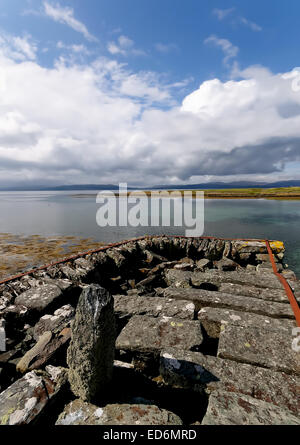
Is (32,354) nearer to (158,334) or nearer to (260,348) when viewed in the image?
(158,334)

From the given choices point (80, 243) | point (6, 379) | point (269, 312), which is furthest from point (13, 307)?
point (80, 243)

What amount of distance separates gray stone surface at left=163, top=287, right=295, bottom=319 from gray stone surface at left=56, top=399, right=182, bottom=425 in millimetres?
3342

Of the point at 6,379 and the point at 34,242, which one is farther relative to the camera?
the point at 34,242

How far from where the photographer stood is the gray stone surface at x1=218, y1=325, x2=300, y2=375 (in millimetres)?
3713

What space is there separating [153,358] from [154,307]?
1765 mm

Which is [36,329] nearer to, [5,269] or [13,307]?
[13,307]

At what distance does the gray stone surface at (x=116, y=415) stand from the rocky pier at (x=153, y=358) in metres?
0.01

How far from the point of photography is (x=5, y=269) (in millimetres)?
16203

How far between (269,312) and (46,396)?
5.24 m

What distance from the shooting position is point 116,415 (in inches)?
115

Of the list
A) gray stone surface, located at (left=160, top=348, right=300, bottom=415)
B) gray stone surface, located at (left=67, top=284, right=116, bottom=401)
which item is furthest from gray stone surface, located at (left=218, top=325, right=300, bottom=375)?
gray stone surface, located at (left=67, top=284, right=116, bottom=401)

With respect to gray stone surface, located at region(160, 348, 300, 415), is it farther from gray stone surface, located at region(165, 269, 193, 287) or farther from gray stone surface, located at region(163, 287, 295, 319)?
gray stone surface, located at region(165, 269, 193, 287)

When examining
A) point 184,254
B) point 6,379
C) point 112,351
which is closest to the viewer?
point 112,351
